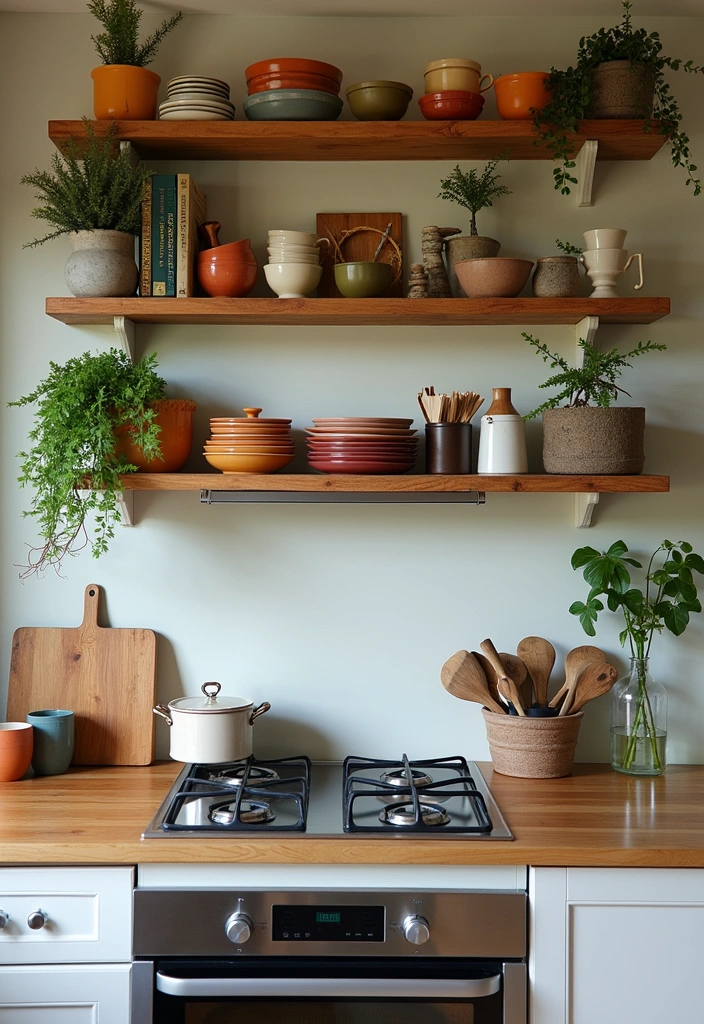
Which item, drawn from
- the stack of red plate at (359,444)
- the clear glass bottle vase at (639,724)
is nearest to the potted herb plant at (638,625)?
the clear glass bottle vase at (639,724)

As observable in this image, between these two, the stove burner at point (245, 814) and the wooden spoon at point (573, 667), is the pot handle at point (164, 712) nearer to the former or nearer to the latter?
the stove burner at point (245, 814)

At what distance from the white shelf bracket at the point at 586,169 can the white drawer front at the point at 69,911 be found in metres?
1.76

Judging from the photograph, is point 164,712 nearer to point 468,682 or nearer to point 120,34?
point 468,682

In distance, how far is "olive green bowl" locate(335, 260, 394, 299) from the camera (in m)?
2.06

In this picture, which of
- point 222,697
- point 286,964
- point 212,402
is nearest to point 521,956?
point 286,964

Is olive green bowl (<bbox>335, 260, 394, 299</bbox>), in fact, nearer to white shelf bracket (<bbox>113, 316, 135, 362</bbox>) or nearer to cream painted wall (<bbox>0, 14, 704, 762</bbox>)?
cream painted wall (<bbox>0, 14, 704, 762</bbox>)

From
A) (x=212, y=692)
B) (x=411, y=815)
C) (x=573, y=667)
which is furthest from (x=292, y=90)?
(x=411, y=815)

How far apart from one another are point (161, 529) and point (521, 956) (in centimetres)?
122

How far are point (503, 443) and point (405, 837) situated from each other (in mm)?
858

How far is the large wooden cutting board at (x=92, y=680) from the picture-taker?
7.33 feet

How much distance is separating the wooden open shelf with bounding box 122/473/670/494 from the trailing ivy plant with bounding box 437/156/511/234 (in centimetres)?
61

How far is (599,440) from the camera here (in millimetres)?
2010

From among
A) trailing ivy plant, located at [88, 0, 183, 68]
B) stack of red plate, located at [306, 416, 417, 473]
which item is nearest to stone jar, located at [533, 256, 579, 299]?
stack of red plate, located at [306, 416, 417, 473]

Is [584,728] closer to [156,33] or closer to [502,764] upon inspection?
[502,764]
